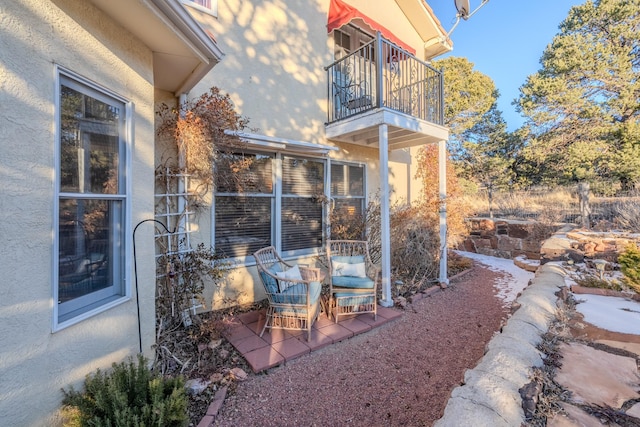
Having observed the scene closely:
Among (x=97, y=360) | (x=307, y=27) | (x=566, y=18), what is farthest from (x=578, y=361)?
(x=566, y=18)

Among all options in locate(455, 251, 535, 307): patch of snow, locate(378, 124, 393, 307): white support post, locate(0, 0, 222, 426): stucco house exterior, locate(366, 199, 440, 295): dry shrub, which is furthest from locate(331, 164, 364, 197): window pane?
locate(0, 0, 222, 426): stucco house exterior

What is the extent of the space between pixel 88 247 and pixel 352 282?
3687 mm

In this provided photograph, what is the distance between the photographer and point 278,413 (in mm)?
2916

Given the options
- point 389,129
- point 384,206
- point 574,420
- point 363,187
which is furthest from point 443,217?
point 574,420

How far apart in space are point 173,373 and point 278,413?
1.38 metres

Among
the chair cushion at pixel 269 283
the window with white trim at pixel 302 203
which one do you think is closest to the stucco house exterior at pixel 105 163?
the window with white trim at pixel 302 203

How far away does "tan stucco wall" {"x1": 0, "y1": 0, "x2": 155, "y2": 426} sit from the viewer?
1.85 metres

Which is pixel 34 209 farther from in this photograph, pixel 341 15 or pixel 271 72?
pixel 341 15

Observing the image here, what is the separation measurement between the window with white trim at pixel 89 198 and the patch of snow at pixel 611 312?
503 cm

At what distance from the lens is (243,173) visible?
5.12 meters

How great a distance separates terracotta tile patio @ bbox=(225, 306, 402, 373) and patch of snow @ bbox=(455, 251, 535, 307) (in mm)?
2831

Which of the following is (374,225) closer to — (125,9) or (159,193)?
(159,193)

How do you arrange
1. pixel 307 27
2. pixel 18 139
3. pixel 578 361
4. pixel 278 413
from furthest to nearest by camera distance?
pixel 307 27 → pixel 278 413 → pixel 578 361 → pixel 18 139

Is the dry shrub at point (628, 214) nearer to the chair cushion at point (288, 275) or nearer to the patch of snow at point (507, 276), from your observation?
the patch of snow at point (507, 276)
